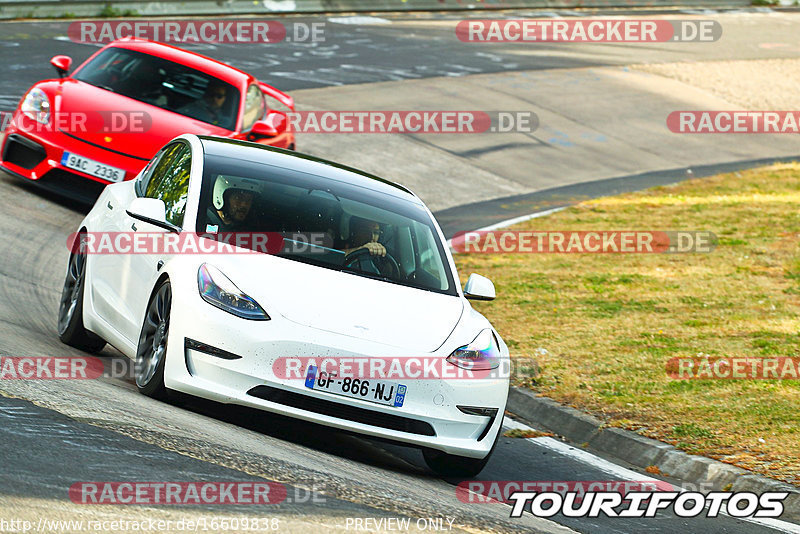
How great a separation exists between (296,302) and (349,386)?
56cm

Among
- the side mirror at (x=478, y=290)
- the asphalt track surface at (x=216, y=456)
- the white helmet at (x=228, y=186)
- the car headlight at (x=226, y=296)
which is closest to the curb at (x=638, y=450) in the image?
the asphalt track surface at (x=216, y=456)

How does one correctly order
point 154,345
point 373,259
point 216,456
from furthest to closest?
1. point 373,259
2. point 154,345
3. point 216,456

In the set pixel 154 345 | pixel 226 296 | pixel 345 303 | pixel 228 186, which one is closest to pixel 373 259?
pixel 345 303

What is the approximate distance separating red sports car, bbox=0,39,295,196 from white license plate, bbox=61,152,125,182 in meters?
0.01

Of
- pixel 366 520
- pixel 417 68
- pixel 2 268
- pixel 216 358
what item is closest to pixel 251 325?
pixel 216 358

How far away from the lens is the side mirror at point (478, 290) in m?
7.62

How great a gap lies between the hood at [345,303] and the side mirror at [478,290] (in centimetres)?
51

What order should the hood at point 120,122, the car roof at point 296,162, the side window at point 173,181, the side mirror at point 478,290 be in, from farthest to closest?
the hood at point 120,122
the car roof at point 296,162
the side mirror at point 478,290
the side window at point 173,181

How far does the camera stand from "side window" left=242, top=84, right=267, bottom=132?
1370 centimetres

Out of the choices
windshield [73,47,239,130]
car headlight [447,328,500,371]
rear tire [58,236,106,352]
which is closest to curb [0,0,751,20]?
windshield [73,47,239,130]

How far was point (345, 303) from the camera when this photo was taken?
6.64 meters

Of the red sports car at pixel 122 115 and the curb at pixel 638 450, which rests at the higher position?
the red sports car at pixel 122 115

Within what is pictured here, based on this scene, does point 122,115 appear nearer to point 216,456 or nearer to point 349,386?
point 349,386

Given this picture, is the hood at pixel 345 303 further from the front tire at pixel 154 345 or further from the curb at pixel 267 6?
the curb at pixel 267 6
